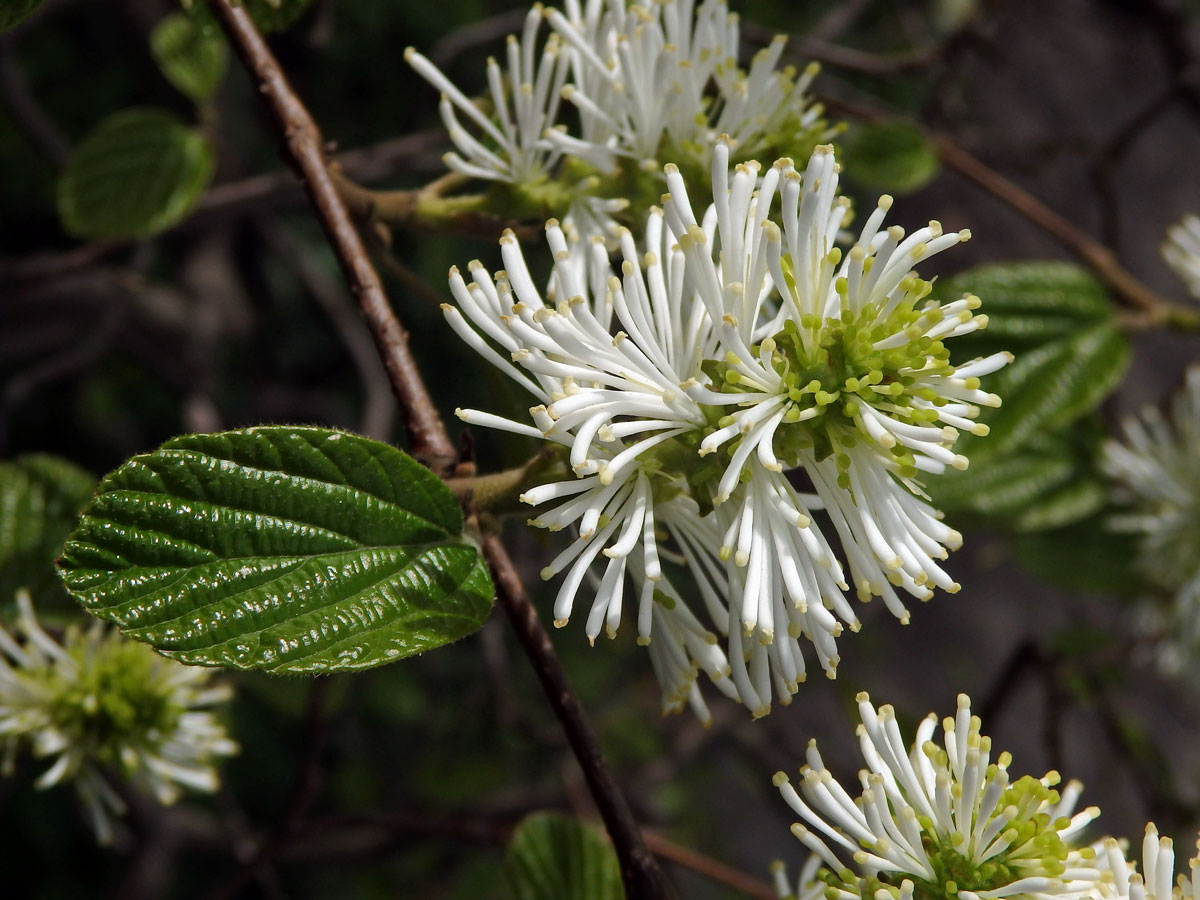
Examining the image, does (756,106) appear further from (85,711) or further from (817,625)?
(85,711)

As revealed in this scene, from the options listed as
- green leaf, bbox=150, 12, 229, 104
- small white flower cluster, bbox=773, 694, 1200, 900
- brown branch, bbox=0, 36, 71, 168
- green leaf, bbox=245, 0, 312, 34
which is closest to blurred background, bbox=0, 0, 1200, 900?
brown branch, bbox=0, 36, 71, 168

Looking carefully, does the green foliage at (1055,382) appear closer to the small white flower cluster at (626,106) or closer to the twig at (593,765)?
the small white flower cluster at (626,106)

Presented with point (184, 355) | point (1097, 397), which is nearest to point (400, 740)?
point (184, 355)

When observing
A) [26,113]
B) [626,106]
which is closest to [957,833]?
[626,106]

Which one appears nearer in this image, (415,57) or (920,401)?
(920,401)

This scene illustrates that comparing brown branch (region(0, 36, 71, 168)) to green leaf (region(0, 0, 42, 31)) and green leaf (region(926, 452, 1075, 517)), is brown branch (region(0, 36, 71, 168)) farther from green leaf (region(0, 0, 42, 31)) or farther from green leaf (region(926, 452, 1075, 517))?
green leaf (region(926, 452, 1075, 517))

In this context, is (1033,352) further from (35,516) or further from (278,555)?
(35,516)

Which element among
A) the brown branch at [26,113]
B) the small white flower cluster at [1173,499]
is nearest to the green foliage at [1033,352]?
the small white flower cluster at [1173,499]
